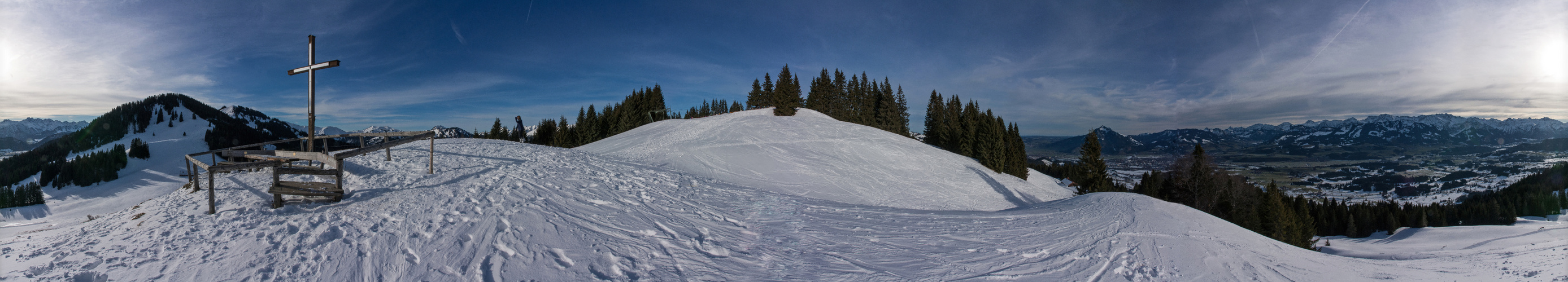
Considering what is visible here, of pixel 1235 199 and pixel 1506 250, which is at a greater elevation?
pixel 1506 250

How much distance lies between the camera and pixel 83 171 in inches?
872

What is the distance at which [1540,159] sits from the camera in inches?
7859

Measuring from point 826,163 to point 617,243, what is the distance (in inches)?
757

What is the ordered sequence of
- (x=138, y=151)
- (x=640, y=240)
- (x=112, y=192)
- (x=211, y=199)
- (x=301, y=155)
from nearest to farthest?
(x=640, y=240) → (x=211, y=199) → (x=301, y=155) → (x=112, y=192) → (x=138, y=151)

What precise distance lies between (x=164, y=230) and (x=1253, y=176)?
273 m

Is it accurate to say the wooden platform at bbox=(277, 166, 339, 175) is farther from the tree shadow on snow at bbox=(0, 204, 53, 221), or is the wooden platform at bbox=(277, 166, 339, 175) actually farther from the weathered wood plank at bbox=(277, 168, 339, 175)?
the tree shadow on snow at bbox=(0, 204, 53, 221)

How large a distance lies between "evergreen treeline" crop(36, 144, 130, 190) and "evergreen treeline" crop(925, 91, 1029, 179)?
53.1 m

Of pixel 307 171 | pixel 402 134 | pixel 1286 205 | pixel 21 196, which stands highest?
pixel 402 134

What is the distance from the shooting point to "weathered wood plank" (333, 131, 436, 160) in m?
9.33

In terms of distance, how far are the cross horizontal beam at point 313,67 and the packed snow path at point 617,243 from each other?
8.29ft

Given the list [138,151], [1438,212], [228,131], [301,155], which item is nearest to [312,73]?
[301,155]

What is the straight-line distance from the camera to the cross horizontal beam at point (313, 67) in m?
10.1

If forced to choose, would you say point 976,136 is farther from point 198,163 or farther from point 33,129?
point 33,129

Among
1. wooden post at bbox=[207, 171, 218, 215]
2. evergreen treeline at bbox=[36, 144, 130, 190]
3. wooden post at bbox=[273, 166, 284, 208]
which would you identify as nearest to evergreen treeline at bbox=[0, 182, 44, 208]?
evergreen treeline at bbox=[36, 144, 130, 190]
